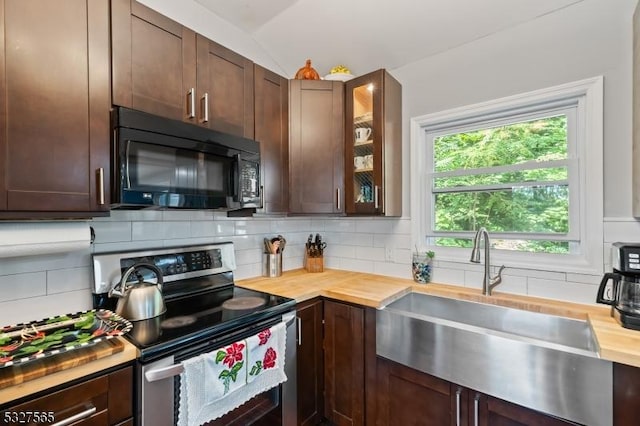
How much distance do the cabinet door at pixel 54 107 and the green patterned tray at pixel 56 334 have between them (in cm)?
43

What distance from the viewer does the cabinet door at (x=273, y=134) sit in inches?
74.9

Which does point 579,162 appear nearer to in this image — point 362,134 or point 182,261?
point 362,134

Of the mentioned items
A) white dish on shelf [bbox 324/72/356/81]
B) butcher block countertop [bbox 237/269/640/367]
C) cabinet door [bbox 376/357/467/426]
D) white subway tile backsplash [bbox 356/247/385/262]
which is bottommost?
cabinet door [bbox 376/357/467/426]

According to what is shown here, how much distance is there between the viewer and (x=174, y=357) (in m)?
1.13

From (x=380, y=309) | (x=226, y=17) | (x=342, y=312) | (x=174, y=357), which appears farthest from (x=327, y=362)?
(x=226, y=17)

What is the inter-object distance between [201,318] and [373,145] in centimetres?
Answer: 145

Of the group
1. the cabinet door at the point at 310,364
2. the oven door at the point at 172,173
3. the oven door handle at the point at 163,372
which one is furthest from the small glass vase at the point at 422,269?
the oven door handle at the point at 163,372

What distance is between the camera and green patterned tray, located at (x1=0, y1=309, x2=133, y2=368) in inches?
37.5

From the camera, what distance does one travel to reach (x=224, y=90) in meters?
1.68

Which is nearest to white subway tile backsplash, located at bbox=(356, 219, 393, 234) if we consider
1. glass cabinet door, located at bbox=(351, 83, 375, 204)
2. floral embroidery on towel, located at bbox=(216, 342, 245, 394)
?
glass cabinet door, located at bbox=(351, 83, 375, 204)

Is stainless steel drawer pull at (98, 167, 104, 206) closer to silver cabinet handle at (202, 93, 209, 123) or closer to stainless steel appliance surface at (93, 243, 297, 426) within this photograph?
stainless steel appliance surface at (93, 243, 297, 426)

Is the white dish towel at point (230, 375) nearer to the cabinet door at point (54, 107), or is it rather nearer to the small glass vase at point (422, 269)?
the cabinet door at point (54, 107)

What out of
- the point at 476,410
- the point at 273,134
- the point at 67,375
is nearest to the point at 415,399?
the point at 476,410

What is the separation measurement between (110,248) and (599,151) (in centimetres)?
252
